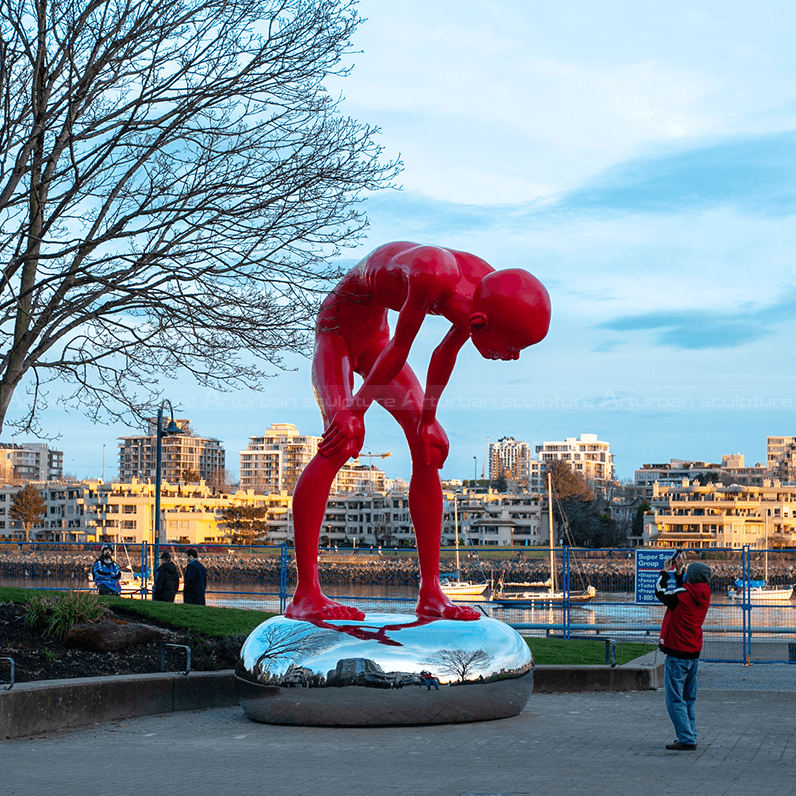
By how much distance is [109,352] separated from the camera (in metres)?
11.4

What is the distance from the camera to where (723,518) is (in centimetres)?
11269

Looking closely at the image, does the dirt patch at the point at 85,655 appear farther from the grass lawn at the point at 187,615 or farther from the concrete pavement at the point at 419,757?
the concrete pavement at the point at 419,757

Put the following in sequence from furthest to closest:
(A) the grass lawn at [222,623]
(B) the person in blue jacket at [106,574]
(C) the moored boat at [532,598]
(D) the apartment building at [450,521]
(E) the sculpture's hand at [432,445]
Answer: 1. (D) the apartment building at [450,521]
2. (C) the moored boat at [532,598]
3. (B) the person in blue jacket at [106,574]
4. (A) the grass lawn at [222,623]
5. (E) the sculpture's hand at [432,445]

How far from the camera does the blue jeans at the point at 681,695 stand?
27.9 ft

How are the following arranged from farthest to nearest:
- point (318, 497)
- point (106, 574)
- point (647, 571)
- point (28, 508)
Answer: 1. point (28, 508)
2. point (106, 574)
3. point (647, 571)
4. point (318, 497)

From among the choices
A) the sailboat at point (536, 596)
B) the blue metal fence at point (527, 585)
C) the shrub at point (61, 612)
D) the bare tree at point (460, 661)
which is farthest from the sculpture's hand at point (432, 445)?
the sailboat at point (536, 596)

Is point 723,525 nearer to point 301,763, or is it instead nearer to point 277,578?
point 277,578

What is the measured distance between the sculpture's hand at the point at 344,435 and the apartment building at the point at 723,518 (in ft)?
319

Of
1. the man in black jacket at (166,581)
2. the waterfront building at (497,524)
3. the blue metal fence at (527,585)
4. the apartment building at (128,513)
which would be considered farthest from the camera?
the waterfront building at (497,524)

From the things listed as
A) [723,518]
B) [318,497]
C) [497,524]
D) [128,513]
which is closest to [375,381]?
[318,497]

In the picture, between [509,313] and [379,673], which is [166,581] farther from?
[509,313]

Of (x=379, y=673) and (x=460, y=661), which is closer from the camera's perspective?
(x=379, y=673)

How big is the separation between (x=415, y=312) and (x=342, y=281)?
1.34 meters

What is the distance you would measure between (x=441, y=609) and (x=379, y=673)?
1.35 m
